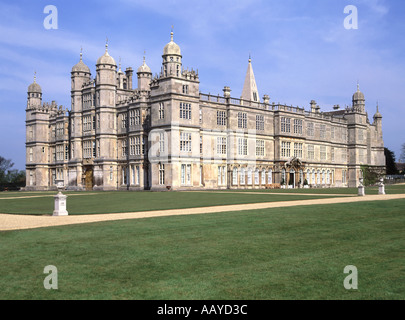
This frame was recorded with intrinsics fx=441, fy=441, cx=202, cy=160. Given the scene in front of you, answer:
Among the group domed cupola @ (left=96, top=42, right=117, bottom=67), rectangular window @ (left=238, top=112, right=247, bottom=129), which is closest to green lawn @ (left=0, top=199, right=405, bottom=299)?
rectangular window @ (left=238, top=112, right=247, bottom=129)

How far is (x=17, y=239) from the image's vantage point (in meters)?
14.2

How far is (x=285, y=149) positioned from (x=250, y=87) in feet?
57.1

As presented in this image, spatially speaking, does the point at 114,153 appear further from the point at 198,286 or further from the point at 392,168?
the point at 392,168

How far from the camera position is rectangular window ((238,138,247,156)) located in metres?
59.6

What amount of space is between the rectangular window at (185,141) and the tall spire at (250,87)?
2846cm

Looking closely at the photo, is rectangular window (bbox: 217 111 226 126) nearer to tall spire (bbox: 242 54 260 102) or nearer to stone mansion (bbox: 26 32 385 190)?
stone mansion (bbox: 26 32 385 190)

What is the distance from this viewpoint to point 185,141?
51562mm

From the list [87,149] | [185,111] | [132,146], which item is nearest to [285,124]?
[185,111]

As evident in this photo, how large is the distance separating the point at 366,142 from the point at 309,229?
7762cm

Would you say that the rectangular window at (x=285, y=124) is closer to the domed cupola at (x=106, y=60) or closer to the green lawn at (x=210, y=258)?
the domed cupola at (x=106, y=60)

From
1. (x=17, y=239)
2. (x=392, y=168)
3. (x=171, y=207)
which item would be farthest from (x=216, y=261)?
(x=392, y=168)

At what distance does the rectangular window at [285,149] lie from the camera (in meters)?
65.3

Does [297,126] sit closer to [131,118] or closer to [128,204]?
[131,118]

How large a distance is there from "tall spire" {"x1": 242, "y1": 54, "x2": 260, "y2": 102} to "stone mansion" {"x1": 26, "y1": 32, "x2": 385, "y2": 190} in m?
0.26
